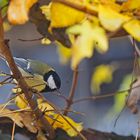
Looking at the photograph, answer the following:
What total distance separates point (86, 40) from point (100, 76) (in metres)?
1.13

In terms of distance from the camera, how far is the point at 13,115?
2.31 feet

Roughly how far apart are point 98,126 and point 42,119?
2.44 feet

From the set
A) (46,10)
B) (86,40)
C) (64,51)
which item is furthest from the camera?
(64,51)

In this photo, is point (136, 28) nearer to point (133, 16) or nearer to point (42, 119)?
point (133, 16)

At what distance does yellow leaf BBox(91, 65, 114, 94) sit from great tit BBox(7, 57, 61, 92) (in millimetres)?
717

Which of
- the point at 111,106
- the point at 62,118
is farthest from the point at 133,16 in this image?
the point at 111,106

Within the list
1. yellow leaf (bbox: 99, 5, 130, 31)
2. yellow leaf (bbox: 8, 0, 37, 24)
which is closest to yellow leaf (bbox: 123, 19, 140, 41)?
yellow leaf (bbox: 99, 5, 130, 31)

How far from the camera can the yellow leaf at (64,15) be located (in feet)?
1.42

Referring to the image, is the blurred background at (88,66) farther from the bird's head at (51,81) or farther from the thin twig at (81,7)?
the thin twig at (81,7)

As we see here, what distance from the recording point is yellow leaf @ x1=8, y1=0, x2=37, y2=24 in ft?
1.40

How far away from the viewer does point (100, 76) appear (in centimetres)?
150

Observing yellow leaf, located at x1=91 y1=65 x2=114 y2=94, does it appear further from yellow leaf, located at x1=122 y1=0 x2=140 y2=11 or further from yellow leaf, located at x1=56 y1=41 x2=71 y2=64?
yellow leaf, located at x1=122 y1=0 x2=140 y2=11

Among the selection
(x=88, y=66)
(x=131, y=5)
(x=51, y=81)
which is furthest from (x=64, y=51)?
(x=88, y=66)

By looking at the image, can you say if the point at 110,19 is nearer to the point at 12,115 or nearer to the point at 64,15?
Answer: the point at 64,15
